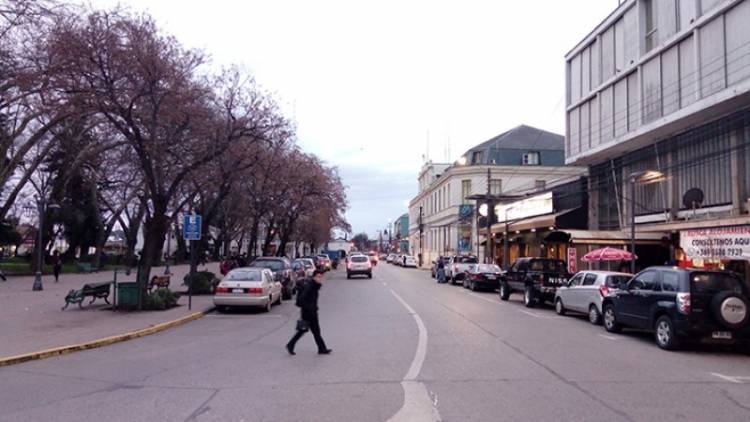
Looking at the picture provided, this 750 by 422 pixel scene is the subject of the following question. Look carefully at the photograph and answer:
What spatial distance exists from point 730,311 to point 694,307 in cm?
66

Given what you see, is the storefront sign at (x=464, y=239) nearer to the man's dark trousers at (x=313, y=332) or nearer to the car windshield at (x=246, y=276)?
the car windshield at (x=246, y=276)

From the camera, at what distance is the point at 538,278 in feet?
76.4

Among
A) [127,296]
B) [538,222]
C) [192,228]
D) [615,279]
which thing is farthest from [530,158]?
[127,296]

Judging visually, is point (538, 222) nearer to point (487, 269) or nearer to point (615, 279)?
point (487, 269)

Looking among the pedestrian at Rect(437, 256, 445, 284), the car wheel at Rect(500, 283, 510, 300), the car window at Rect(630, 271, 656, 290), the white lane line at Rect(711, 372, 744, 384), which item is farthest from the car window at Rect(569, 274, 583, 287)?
the pedestrian at Rect(437, 256, 445, 284)

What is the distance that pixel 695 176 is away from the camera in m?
24.6

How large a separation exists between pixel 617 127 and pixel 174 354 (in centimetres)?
2440

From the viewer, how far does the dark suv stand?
12594mm

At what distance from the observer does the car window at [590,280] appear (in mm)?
18716

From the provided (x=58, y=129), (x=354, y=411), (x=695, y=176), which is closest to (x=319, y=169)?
(x=58, y=129)

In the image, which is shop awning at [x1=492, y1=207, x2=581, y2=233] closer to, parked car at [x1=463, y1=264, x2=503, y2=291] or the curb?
parked car at [x1=463, y1=264, x2=503, y2=291]

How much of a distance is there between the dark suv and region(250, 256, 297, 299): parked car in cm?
1500

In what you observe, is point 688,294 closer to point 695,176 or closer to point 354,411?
point 354,411

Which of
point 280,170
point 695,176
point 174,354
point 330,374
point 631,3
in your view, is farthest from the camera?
point 280,170
